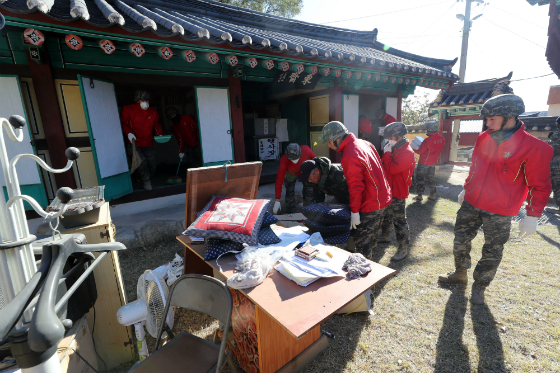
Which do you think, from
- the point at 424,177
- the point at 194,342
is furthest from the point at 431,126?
the point at 194,342

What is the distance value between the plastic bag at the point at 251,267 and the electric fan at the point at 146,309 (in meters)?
0.66

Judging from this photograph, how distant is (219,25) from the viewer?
5.27m

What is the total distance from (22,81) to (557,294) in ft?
27.2

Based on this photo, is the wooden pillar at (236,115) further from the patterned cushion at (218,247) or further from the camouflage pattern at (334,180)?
the patterned cushion at (218,247)

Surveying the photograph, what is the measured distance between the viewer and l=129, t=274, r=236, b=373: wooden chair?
5.86 ft

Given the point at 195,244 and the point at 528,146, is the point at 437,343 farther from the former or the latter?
the point at 195,244

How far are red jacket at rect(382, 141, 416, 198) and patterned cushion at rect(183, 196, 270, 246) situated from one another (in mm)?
2468

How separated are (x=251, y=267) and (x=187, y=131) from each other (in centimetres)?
597

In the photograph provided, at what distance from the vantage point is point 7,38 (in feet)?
13.2

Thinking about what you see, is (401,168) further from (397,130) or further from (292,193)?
(292,193)

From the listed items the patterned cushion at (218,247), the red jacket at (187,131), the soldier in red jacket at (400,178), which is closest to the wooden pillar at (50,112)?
the red jacket at (187,131)

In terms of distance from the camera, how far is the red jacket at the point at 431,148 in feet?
23.7

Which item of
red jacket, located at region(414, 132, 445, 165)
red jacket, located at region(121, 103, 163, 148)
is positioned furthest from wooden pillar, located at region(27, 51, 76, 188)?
red jacket, located at region(414, 132, 445, 165)

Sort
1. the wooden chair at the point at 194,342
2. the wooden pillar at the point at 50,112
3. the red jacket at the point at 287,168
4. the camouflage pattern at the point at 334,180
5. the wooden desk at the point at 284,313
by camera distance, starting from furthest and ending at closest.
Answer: the red jacket at the point at 287,168
the wooden pillar at the point at 50,112
the camouflage pattern at the point at 334,180
the wooden chair at the point at 194,342
the wooden desk at the point at 284,313
